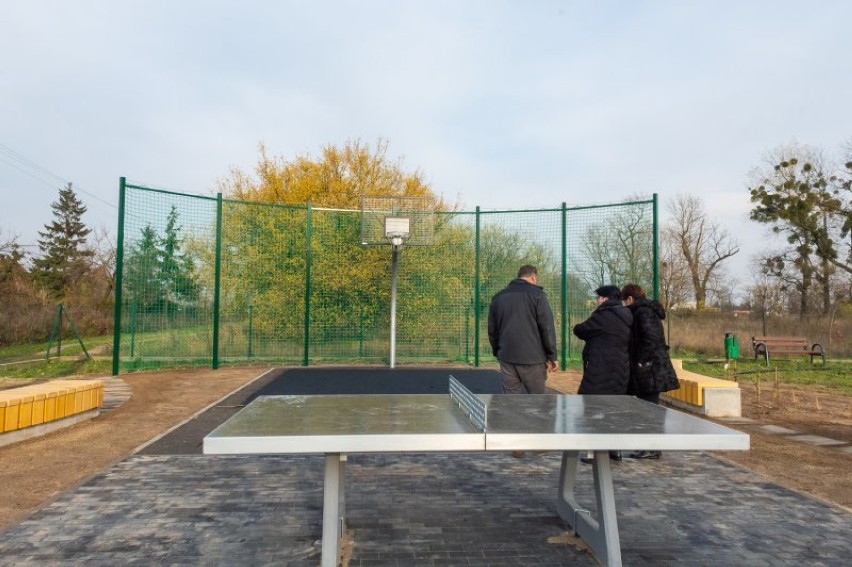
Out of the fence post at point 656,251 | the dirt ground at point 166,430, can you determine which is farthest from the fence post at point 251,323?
the fence post at point 656,251

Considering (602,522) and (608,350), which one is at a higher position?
(608,350)

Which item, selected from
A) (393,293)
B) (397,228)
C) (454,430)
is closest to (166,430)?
(454,430)

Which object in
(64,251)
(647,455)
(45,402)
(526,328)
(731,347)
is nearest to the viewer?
(526,328)

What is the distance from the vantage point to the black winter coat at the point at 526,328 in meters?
5.12

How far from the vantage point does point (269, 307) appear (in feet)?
40.4

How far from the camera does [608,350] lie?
4961 millimetres

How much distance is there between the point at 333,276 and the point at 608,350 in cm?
850

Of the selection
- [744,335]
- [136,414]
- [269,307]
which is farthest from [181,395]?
[744,335]

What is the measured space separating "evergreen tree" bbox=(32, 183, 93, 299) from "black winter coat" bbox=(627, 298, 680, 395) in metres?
42.7

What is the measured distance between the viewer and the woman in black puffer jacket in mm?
5113

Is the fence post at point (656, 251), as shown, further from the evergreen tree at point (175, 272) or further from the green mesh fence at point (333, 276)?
the evergreen tree at point (175, 272)

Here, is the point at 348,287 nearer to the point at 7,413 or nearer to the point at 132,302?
the point at 132,302

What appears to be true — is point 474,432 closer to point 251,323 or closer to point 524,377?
point 524,377

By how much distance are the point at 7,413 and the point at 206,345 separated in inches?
239
